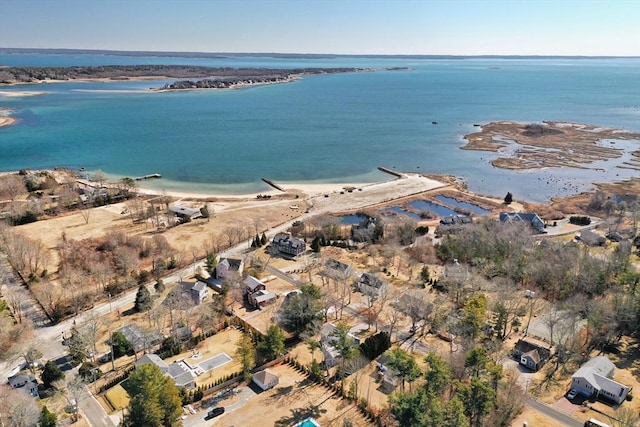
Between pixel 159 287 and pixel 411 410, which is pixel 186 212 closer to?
pixel 159 287

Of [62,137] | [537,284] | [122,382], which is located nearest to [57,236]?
[122,382]

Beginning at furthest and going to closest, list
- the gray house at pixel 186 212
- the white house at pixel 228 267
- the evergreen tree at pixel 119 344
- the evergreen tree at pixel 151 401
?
the gray house at pixel 186 212, the white house at pixel 228 267, the evergreen tree at pixel 119 344, the evergreen tree at pixel 151 401

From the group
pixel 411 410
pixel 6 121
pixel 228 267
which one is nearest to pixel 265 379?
pixel 411 410

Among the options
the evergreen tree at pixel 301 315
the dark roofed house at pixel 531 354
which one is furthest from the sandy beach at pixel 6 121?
the dark roofed house at pixel 531 354

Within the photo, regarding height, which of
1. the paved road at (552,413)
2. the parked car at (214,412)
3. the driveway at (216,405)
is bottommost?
the paved road at (552,413)

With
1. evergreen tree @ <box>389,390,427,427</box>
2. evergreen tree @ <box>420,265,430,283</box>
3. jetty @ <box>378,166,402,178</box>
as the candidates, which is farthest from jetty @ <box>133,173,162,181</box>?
evergreen tree @ <box>389,390,427,427</box>

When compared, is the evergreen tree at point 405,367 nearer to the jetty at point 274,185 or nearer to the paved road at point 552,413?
the paved road at point 552,413

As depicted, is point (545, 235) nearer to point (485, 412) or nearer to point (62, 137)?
point (485, 412)
